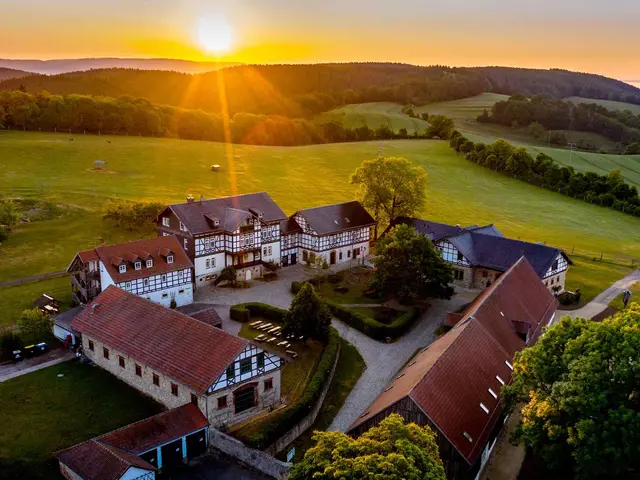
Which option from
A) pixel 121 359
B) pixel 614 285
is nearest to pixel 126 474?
pixel 121 359

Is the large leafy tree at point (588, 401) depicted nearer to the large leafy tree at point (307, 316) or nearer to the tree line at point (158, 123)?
the large leafy tree at point (307, 316)

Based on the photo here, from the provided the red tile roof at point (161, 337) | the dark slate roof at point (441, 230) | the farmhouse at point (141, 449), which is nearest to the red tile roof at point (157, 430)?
the farmhouse at point (141, 449)

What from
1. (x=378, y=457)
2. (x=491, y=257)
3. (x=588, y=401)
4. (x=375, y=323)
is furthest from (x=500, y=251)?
(x=378, y=457)

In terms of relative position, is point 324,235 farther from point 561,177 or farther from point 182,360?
A: point 561,177

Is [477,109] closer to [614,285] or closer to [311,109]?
[311,109]

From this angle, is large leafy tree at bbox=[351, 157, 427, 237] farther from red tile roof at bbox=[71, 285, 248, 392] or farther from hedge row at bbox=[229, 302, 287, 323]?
red tile roof at bbox=[71, 285, 248, 392]

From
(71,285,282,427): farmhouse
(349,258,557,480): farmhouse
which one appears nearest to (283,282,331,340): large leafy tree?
(71,285,282,427): farmhouse
